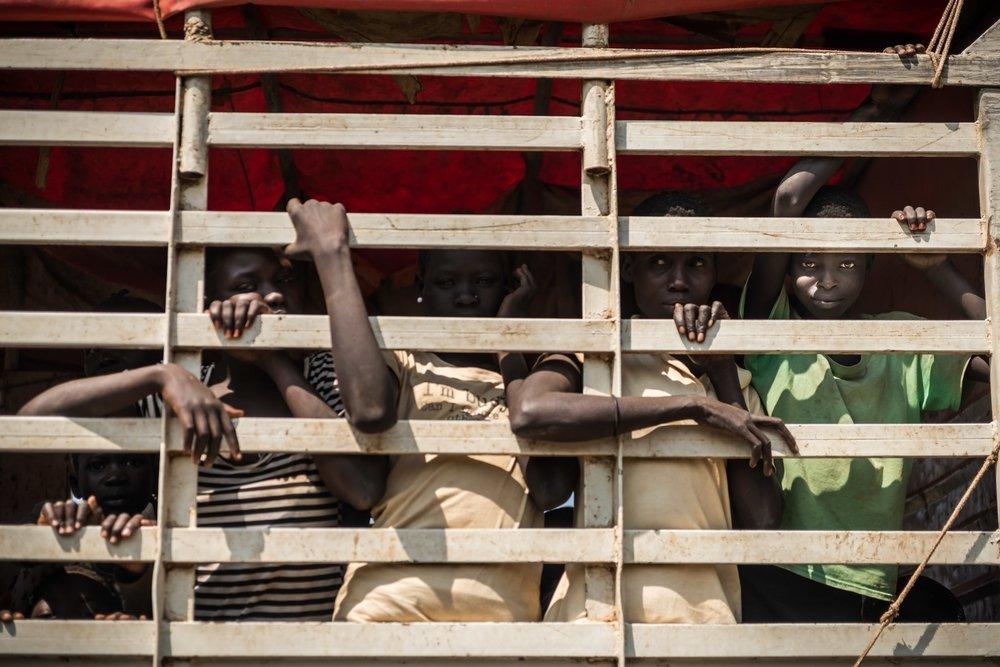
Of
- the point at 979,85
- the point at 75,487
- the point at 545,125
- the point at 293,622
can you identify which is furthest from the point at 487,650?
the point at 979,85

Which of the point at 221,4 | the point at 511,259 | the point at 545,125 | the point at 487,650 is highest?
the point at 221,4

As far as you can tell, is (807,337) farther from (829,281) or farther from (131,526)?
(131,526)

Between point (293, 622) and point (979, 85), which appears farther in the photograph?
point (979, 85)

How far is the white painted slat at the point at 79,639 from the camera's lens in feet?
10.8

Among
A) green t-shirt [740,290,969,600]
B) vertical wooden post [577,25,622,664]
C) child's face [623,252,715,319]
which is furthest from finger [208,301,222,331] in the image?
green t-shirt [740,290,969,600]

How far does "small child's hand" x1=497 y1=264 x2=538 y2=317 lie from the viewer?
3.81 metres

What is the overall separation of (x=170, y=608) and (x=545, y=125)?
5.48 ft

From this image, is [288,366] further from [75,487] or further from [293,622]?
[75,487]

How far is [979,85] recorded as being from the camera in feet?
12.4

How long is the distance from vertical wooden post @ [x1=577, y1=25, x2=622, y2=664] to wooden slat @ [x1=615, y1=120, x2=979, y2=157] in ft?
0.25

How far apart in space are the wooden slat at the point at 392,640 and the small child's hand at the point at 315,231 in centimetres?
101

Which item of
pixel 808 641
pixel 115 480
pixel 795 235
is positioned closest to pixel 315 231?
pixel 115 480

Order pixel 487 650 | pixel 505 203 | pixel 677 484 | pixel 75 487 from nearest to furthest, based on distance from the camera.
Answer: pixel 487 650, pixel 677 484, pixel 75 487, pixel 505 203

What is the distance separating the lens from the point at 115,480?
13.6ft
